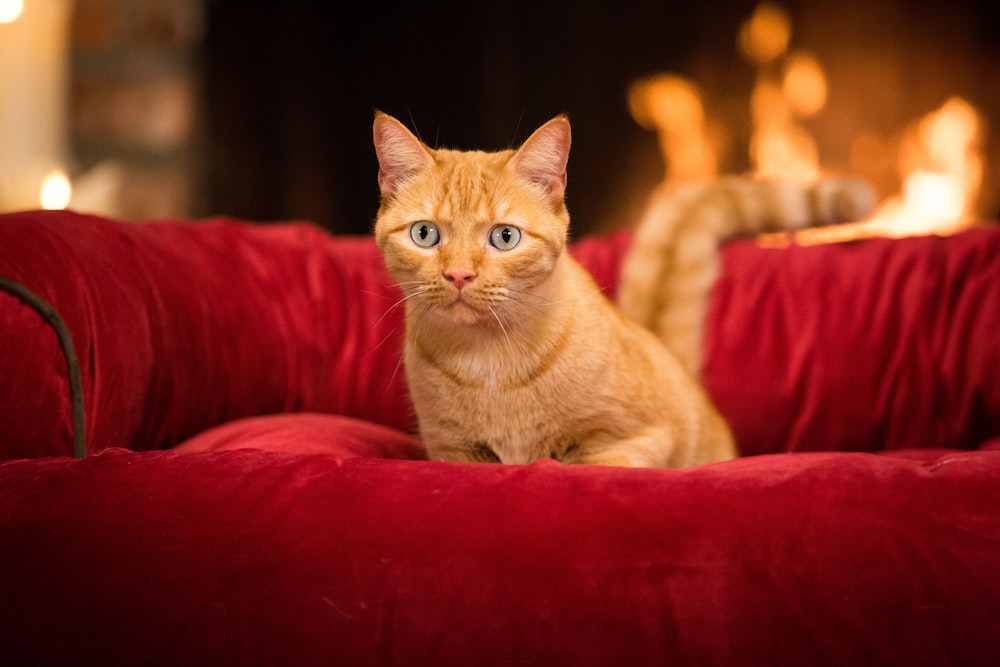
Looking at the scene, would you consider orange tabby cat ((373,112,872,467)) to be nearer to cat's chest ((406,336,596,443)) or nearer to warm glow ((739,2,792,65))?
cat's chest ((406,336,596,443))

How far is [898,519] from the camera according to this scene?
874mm

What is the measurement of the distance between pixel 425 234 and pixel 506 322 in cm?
18

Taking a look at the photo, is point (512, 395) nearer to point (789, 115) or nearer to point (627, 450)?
point (627, 450)

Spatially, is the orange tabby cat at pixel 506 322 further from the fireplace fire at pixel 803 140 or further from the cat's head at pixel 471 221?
the fireplace fire at pixel 803 140

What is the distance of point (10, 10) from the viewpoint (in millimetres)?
3242

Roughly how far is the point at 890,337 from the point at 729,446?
0.52 metres

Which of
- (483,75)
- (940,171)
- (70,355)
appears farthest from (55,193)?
Result: (940,171)

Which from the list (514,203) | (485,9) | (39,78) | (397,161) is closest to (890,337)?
(514,203)

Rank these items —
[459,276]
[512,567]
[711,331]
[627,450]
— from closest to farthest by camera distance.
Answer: [512,567]
[459,276]
[627,450]
[711,331]

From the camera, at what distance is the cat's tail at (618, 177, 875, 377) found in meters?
1.84

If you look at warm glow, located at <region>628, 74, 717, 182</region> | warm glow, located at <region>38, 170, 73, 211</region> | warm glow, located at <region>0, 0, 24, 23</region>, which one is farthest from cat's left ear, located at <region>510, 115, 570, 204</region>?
warm glow, located at <region>0, 0, 24, 23</region>

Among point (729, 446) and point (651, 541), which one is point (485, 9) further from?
point (651, 541)

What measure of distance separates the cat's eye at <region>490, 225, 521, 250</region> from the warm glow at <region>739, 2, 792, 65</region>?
2335 mm

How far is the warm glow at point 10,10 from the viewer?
3.22 m
